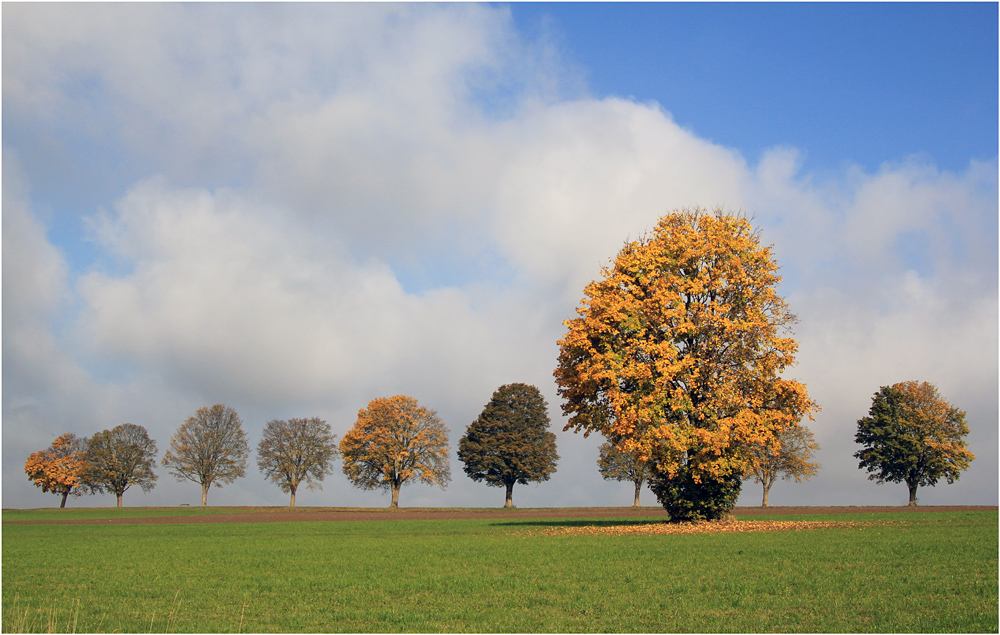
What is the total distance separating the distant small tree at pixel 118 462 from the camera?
107 metres

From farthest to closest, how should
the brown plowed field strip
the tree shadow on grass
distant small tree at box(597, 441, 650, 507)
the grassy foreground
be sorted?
distant small tree at box(597, 441, 650, 507) → the brown plowed field strip → the tree shadow on grass → the grassy foreground

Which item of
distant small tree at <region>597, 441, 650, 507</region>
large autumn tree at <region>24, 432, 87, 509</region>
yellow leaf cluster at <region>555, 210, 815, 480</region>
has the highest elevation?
yellow leaf cluster at <region>555, 210, 815, 480</region>

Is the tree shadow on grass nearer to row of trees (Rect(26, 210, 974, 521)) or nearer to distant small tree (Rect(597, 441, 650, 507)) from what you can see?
row of trees (Rect(26, 210, 974, 521))

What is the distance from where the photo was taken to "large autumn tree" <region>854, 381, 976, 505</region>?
2889 inches

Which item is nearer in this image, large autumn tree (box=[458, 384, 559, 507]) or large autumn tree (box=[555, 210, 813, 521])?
large autumn tree (box=[555, 210, 813, 521])

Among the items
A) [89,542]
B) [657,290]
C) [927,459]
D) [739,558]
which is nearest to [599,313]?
[657,290]

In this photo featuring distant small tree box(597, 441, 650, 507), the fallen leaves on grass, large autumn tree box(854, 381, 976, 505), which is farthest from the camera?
distant small tree box(597, 441, 650, 507)

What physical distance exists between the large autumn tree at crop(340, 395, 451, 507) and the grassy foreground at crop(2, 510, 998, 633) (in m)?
58.7

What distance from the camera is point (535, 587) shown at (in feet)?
55.4

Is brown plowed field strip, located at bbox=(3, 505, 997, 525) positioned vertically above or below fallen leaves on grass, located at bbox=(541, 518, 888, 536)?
below

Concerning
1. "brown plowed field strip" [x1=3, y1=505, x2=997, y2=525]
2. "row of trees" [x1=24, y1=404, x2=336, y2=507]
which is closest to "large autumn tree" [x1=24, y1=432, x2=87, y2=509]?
"row of trees" [x1=24, y1=404, x2=336, y2=507]

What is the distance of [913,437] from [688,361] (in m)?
53.9

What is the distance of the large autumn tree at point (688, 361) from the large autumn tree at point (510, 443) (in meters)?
49.3

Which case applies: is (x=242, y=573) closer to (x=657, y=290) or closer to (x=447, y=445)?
(x=657, y=290)
